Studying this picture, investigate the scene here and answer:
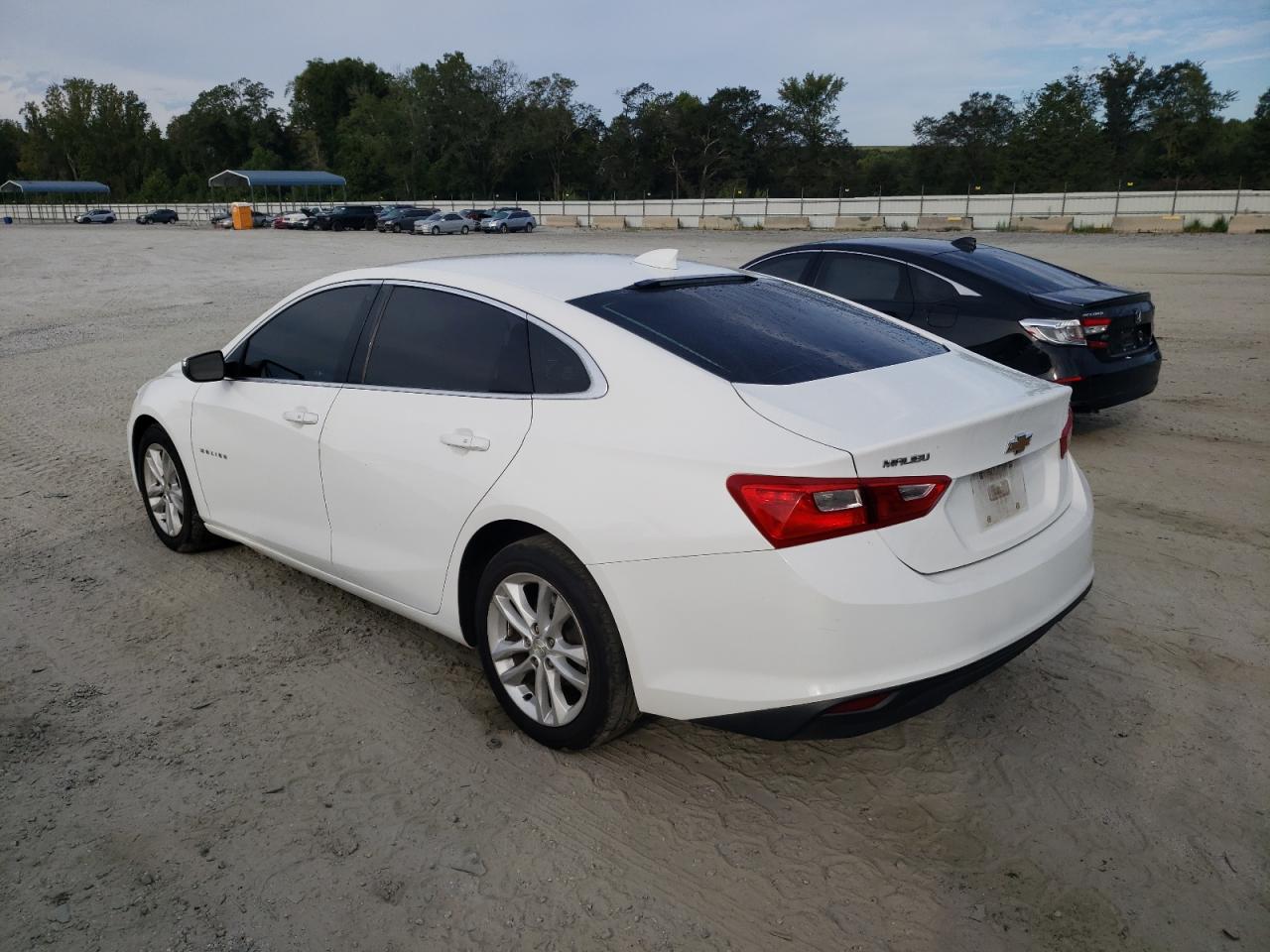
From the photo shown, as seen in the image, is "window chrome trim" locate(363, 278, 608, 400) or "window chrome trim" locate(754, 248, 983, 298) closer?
"window chrome trim" locate(363, 278, 608, 400)

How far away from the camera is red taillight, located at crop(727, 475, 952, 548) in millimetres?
2600

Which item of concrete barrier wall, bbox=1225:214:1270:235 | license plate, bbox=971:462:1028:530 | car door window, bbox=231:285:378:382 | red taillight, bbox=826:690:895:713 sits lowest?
concrete barrier wall, bbox=1225:214:1270:235

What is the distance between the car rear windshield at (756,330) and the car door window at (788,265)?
14.6 feet

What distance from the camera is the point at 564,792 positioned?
3127 millimetres

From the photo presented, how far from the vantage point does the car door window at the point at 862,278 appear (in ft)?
25.3

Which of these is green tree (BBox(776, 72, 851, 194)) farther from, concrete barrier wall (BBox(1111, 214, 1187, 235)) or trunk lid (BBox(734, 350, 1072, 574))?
trunk lid (BBox(734, 350, 1072, 574))

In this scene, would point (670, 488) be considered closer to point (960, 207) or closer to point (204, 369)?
point (204, 369)

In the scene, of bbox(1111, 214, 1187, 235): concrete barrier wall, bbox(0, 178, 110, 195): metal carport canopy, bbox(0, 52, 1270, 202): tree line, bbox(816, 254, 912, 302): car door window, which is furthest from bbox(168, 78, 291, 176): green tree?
bbox(816, 254, 912, 302): car door window

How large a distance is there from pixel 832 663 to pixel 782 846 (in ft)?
2.09

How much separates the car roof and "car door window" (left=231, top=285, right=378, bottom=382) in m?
0.12

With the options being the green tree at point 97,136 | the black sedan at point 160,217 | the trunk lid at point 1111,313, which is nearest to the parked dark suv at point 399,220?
the black sedan at point 160,217

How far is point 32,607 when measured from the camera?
4543 millimetres

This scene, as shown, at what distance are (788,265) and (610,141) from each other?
88.9 m

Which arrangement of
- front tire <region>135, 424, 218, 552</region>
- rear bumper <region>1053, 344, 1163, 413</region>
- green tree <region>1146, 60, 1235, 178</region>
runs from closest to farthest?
front tire <region>135, 424, 218, 552</region> < rear bumper <region>1053, 344, 1163, 413</region> < green tree <region>1146, 60, 1235, 178</region>
